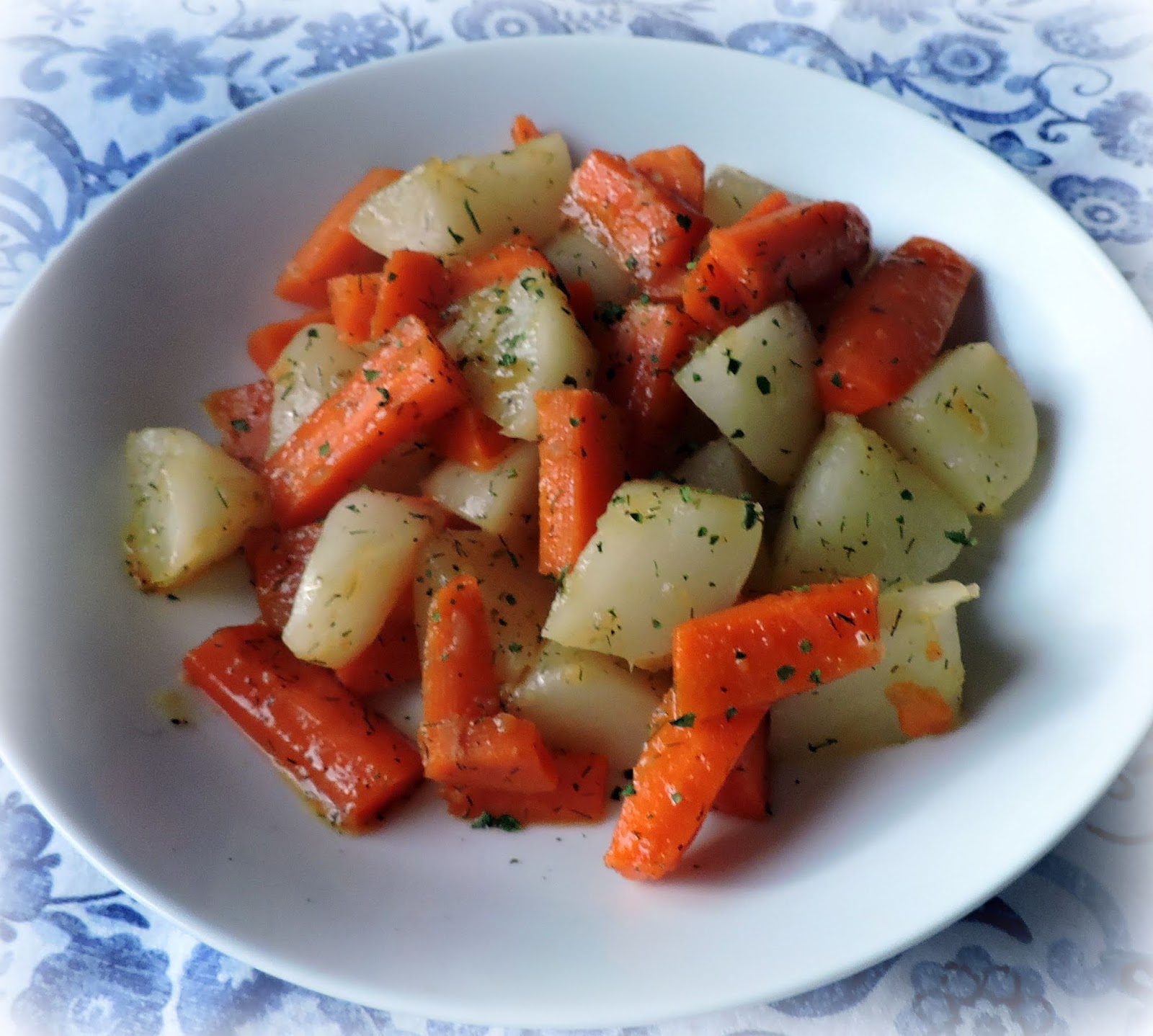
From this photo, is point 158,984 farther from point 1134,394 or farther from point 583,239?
point 1134,394

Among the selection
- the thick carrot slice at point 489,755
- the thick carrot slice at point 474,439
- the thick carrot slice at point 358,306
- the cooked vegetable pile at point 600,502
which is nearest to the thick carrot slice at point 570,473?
the cooked vegetable pile at point 600,502

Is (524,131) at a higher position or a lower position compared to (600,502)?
higher

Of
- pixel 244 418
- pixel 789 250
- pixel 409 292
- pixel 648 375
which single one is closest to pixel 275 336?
pixel 244 418

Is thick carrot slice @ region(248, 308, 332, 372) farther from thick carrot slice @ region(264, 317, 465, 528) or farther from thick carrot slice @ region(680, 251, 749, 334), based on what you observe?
thick carrot slice @ region(680, 251, 749, 334)

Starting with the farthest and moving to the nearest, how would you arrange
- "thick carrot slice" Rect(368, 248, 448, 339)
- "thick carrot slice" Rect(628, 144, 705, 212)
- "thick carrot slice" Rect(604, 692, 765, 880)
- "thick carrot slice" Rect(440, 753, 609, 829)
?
"thick carrot slice" Rect(628, 144, 705, 212), "thick carrot slice" Rect(368, 248, 448, 339), "thick carrot slice" Rect(440, 753, 609, 829), "thick carrot slice" Rect(604, 692, 765, 880)

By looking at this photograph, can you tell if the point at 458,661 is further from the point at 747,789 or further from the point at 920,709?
the point at 920,709

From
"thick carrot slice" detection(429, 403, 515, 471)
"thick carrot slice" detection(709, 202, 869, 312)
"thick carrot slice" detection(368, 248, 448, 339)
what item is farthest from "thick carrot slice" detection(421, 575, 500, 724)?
"thick carrot slice" detection(709, 202, 869, 312)

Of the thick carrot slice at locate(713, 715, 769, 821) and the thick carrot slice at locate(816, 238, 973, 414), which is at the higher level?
the thick carrot slice at locate(816, 238, 973, 414)
